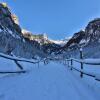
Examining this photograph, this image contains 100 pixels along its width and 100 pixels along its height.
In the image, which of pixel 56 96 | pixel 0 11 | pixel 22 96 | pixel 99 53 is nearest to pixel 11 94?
pixel 22 96

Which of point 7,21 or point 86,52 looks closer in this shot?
point 86,52

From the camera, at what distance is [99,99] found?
6266mm

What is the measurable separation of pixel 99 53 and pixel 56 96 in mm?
14865

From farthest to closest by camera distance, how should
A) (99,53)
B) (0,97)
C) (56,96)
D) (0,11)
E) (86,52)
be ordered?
(0,11) < (86,52) < (99,53) < (56,96) < (0,97)

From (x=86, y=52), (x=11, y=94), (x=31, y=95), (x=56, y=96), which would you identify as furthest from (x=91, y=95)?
(x=86, y=52)

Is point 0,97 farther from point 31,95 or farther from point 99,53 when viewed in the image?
point 99,53

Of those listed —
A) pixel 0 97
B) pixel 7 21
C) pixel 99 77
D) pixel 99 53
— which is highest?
pixel 7 21

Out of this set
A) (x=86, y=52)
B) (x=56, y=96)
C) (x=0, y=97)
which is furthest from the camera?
(x=86, y=52)

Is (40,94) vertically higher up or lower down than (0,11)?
lower down

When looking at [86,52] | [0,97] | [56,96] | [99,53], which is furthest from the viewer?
[86,52]

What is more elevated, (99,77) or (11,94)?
(99,77)

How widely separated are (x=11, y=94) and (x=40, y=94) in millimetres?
718

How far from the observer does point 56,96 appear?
665cm

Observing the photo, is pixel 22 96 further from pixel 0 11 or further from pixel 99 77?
pixel 0 11
